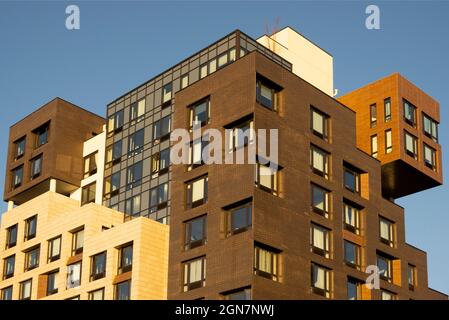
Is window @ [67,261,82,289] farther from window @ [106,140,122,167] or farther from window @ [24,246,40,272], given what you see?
window @ [106,140,122,167]

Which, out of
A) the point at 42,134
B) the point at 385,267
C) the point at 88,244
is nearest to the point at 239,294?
the point at 88,244

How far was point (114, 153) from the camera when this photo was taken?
80750 mm

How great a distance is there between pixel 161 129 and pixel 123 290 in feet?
49.8

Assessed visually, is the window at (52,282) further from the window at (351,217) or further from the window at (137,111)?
the window at (351,217)

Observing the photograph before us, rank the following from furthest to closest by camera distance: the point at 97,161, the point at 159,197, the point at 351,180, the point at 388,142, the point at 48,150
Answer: the point at 48,150 → the point at 97,161 → the point at 388,142 → the point at 351,180 → the point at 159,197

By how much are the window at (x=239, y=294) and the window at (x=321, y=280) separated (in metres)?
7.54

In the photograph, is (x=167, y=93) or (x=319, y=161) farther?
(x=167, y=93)

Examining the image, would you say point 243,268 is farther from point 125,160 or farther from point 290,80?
point 125,160

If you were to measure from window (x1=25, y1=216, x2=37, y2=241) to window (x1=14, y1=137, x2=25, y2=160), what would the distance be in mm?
9311

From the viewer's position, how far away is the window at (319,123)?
69375 mm

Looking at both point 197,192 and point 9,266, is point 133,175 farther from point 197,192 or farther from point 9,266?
point 9,266

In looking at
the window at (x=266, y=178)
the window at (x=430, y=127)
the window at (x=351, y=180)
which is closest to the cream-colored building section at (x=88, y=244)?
the window at (x=266, y=178)

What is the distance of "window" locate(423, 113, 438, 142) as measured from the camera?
3233 inches
